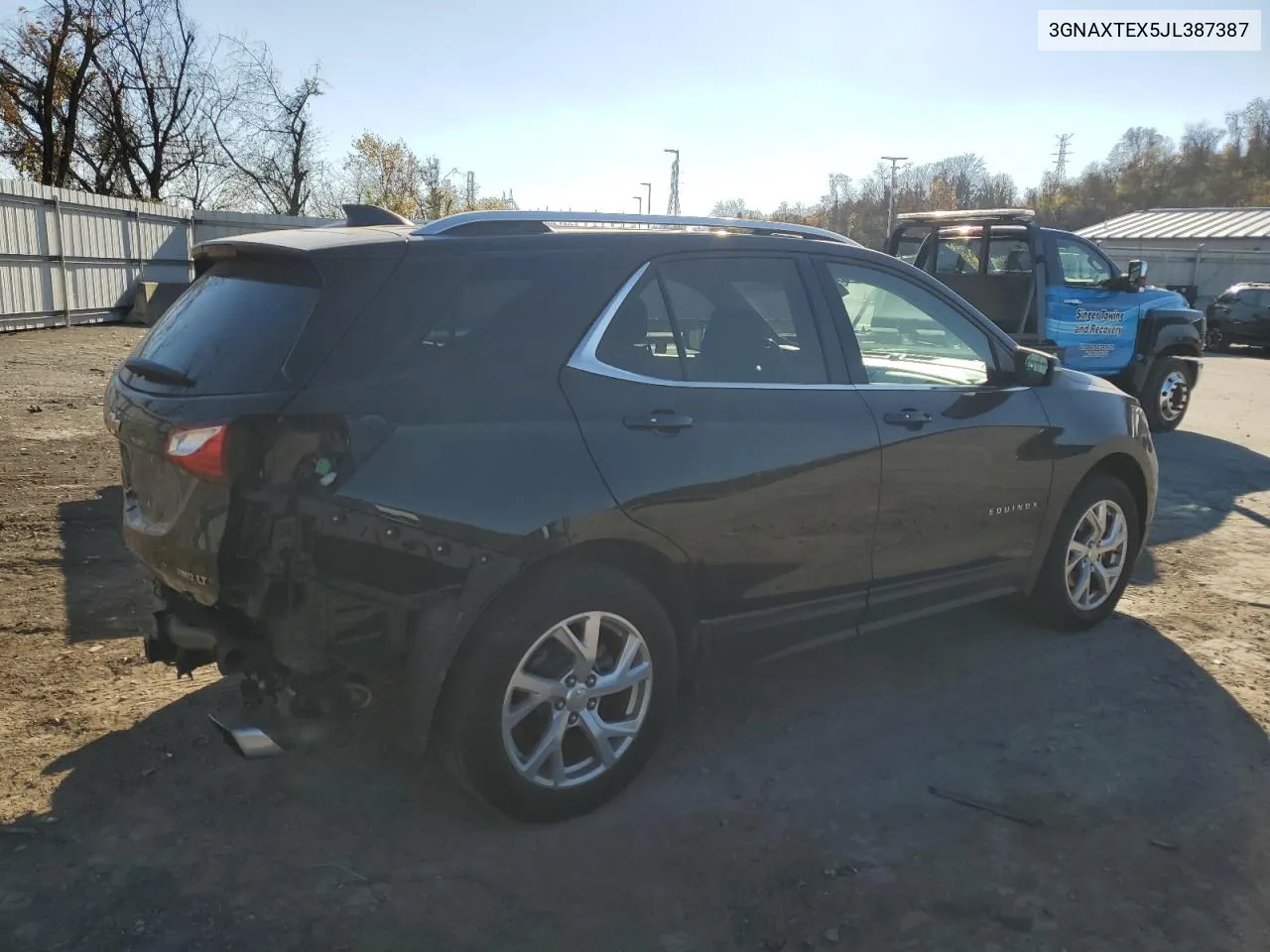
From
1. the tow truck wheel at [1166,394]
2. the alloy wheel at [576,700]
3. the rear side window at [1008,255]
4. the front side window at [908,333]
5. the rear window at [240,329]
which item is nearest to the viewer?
the rear window at [240,329]

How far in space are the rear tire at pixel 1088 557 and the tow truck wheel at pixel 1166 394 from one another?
7078mm

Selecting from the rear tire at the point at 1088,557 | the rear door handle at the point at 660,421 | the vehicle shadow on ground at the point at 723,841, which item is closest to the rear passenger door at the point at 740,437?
the rear door handle at the point at 660,421

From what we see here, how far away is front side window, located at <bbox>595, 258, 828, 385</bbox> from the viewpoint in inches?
133

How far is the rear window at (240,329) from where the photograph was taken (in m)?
2.87

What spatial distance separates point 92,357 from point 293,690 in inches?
536

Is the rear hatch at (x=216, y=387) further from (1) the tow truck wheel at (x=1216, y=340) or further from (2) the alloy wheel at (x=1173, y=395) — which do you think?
(1) the tow truck wheel at (x=1216, y=340)

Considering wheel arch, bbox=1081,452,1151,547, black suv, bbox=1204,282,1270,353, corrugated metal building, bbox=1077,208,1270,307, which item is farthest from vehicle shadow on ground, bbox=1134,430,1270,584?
corrugated metal building, bbox=1077,208,1270,307

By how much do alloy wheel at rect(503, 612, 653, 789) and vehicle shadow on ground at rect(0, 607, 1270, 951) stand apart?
0.21 meters

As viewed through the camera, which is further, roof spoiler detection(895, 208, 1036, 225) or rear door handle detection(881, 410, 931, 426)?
roof spoiler detection(895, 208, 1036, 225)

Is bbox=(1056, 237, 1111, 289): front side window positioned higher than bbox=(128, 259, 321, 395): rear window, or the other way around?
bbox=(1056, 237, 1111, 289): front side window

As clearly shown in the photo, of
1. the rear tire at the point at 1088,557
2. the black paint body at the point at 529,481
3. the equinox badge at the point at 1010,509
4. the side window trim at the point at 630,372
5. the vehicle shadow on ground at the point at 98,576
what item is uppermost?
the side window trim at the point at 630,372

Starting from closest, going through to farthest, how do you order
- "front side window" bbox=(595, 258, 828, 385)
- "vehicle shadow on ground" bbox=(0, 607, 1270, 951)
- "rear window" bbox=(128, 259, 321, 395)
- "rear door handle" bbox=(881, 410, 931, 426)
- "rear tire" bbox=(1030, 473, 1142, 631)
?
"vehicle shadow on ground" bbox=(0, 607, 1270, 951) → "rear window" bbox=(128, 259, 321, 395) → "front side window" bbox=(595, 258, 828, 385) → "rear door handle" bbox=(881, 410, 931, 426) → "rear tire" bbox=(1030, 473, 1142, 631)

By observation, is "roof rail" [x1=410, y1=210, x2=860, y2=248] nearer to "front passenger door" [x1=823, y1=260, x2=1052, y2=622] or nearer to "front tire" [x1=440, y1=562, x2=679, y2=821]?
"front passenger door" [x1=823, y1=260, x2=1052, y2=622]

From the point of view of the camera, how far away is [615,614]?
3.20 m
